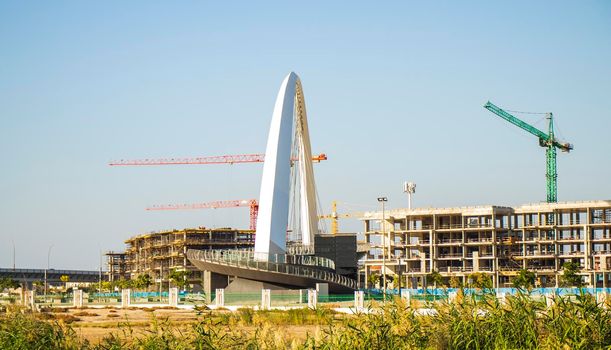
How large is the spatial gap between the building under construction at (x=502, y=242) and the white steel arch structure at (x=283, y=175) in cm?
2522

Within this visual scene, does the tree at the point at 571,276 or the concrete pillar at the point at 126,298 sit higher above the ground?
the tree at the point at 571,276

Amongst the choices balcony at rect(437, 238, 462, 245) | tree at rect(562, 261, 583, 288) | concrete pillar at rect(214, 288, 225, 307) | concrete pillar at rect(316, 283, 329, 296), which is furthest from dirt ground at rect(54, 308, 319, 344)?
balcony at rect(437, 238, 462, 245)

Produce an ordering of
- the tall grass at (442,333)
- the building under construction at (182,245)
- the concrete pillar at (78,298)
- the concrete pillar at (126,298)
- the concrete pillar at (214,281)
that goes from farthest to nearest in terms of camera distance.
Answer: the building under construction at (182,245)
the concrete pillar at (214,281)
the concrete pillar at (78,298)
the concrete pillar at (126,298)
the tall grass at (442,333)

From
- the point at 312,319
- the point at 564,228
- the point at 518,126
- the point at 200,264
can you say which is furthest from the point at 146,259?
the point at 312,319

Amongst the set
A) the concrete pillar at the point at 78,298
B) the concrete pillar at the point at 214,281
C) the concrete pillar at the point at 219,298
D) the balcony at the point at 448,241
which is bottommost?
the concrete pillar at the point at 78,298

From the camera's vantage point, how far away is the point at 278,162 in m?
81.6

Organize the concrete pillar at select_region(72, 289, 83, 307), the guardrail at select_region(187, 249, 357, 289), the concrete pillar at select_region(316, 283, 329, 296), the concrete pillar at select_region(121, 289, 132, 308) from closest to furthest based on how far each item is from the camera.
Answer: the guardrail at select_region(187, 249, 357, 289) < the concrete pillar at select_region(316, 283, 329, 296) < the concrete pillar at select_region(121, 289, 132, 308) < the concrete pillar at select_region(72, 289, 83, 307)

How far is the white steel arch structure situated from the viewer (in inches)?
3073

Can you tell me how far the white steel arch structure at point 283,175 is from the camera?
78.1 m

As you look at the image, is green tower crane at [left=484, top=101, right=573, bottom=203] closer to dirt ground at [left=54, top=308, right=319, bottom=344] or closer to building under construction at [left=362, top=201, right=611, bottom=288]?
building under construction at [left=362, top=201, right=611, bottom=288]

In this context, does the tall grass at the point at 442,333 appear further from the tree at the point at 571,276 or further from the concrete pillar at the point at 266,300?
the tree at the point at 571,276

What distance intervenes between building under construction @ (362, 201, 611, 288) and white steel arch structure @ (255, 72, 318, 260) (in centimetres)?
2522

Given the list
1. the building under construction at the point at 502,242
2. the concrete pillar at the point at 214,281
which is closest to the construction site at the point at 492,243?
the building under construction at the point at 502,242

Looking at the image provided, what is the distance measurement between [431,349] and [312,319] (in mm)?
25862
